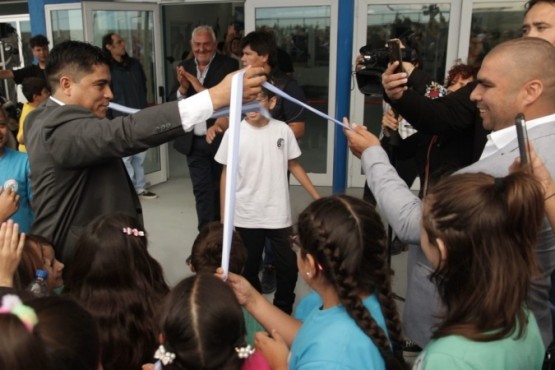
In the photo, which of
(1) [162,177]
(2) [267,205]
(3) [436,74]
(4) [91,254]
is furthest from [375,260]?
(1) [162,177]

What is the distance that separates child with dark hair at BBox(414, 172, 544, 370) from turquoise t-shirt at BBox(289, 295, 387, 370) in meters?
0.12

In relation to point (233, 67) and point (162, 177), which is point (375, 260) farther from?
point (162, 177)

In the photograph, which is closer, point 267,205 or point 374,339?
point 374,339

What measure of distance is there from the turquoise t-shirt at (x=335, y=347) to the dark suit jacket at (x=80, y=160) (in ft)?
2.66

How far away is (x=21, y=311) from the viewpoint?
2.97 ft

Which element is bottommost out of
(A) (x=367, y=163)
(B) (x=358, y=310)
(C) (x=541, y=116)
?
(B) (x=358, y=310)

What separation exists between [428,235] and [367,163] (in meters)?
0.42

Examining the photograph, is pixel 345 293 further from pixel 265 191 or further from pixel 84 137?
pixel 265 191

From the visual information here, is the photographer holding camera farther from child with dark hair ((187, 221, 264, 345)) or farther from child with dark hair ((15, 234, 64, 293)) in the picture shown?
child with dark hair ((15, 234, 64, 293))

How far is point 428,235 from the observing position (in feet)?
4.02

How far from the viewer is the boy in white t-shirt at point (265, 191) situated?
2756 millimetres

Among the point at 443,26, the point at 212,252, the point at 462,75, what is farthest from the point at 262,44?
the point at 443,26

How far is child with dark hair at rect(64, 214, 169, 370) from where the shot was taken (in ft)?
5.08

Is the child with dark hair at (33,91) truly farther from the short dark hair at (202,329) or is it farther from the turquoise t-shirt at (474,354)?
the turquoise t-shirt at (474,354)
